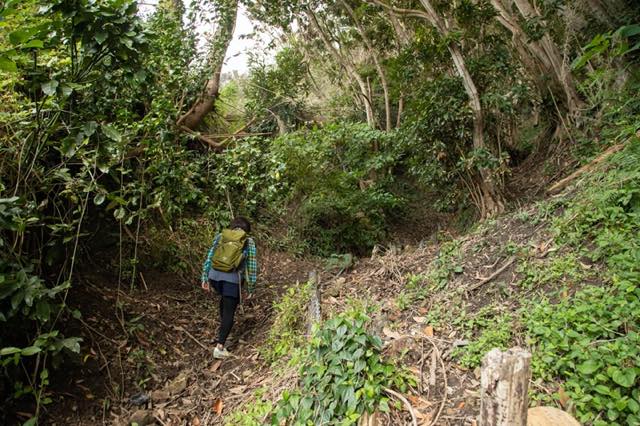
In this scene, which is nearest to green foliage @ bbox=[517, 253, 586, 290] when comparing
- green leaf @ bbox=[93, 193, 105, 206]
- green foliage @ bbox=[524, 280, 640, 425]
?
green foliage @ bbox=[524, 280, 640, 425]

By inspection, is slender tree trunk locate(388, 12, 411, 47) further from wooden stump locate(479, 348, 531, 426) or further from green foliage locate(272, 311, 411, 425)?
wooden stump locate(479, 348, 531, 426)

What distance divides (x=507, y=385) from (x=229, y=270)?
141 inches

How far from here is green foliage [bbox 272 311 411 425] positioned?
113 inches

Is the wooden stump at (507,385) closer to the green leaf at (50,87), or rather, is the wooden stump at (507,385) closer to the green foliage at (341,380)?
the green foliage at (341,380)

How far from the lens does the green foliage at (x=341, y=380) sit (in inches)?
113

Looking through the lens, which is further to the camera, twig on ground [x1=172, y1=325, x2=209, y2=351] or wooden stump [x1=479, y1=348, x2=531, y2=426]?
twig on ground [x1=172, y1=325, x2=209, y2=351]

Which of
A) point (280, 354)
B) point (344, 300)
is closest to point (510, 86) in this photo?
point (344, 300)

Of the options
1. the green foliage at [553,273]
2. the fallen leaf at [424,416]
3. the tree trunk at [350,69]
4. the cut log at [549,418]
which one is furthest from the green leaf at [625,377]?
the tree trunk at [350,69]

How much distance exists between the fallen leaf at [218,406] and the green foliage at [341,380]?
1292mm

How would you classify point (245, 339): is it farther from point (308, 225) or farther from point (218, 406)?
point (308, 225)

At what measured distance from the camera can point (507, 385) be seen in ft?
6.31

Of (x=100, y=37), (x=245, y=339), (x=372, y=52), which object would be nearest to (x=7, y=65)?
(x=100, y=37)

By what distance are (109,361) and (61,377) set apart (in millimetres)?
495

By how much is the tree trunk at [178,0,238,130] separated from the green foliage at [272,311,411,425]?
5.23 m
